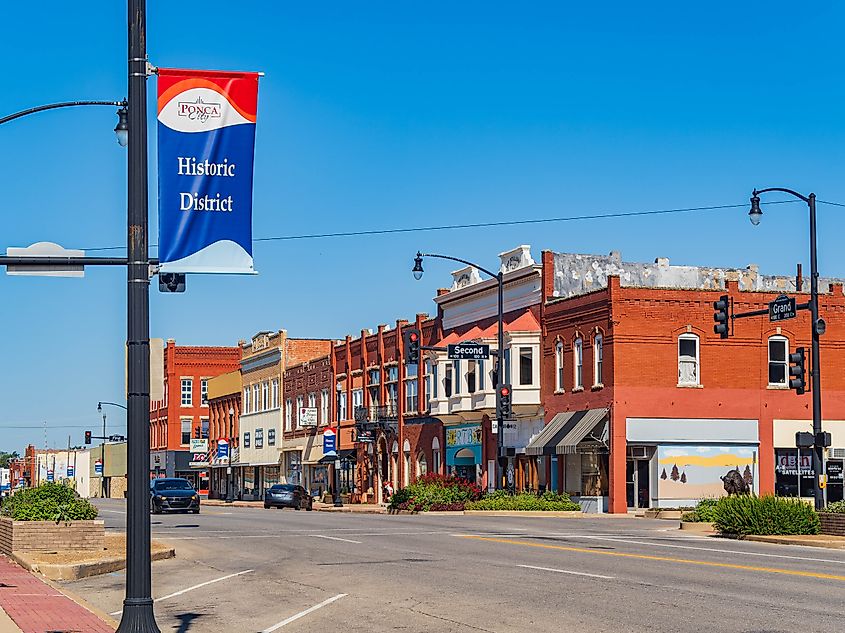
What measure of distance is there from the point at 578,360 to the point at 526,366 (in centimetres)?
374

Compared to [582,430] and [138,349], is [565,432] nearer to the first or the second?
[582,430]

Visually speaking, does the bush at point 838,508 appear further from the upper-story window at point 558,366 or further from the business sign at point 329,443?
the business sign at point 329,443

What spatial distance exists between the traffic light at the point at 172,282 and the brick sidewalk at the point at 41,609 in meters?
3.94

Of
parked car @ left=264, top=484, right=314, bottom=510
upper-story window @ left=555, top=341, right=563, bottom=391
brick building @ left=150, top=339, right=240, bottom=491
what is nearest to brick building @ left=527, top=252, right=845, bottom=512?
upper-story window @ left=555, top=341, right=563, bottom=391

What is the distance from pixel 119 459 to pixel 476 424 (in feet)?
255

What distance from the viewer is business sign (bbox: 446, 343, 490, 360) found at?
49062mm

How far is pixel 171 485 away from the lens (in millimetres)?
55000

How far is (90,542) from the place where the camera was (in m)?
23.9

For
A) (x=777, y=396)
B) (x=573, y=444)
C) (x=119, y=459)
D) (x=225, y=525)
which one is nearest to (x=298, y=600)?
(x=225, y=525)

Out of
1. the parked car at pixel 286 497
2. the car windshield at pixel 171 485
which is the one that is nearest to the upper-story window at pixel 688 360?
the car windshield at pixel 171 485

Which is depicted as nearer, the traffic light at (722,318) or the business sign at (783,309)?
the business sign at (783,309)

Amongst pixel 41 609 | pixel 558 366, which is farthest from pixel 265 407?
pixel 41 609

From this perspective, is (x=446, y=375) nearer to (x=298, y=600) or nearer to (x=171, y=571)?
(x=171, y=571)

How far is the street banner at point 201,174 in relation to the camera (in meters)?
10.5
